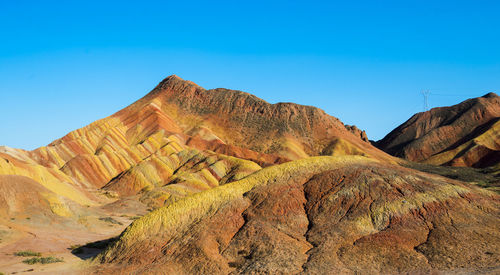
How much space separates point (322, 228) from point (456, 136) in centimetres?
15877

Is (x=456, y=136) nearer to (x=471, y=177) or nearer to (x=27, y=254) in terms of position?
(x=471, y=177)

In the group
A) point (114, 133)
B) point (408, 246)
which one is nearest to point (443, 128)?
point (114, 133)

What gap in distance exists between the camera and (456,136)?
540ft

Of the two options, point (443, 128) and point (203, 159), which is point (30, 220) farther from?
point (443, 128)

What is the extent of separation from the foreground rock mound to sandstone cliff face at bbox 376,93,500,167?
365ft

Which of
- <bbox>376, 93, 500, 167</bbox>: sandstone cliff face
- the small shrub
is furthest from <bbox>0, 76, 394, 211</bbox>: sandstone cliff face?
the small shrub

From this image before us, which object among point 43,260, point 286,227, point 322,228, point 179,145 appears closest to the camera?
point 322,228

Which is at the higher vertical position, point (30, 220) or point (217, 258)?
point (30, 220)

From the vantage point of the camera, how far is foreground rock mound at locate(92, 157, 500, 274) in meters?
22.8

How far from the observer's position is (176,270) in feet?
77.0

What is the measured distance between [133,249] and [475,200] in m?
22.5

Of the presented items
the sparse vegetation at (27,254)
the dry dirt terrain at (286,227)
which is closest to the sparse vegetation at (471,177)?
the dry dirt terrain at (286,227)

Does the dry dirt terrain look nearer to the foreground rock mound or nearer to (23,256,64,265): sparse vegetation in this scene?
the foreground rock mound

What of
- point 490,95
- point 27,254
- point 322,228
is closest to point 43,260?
point 27,254
